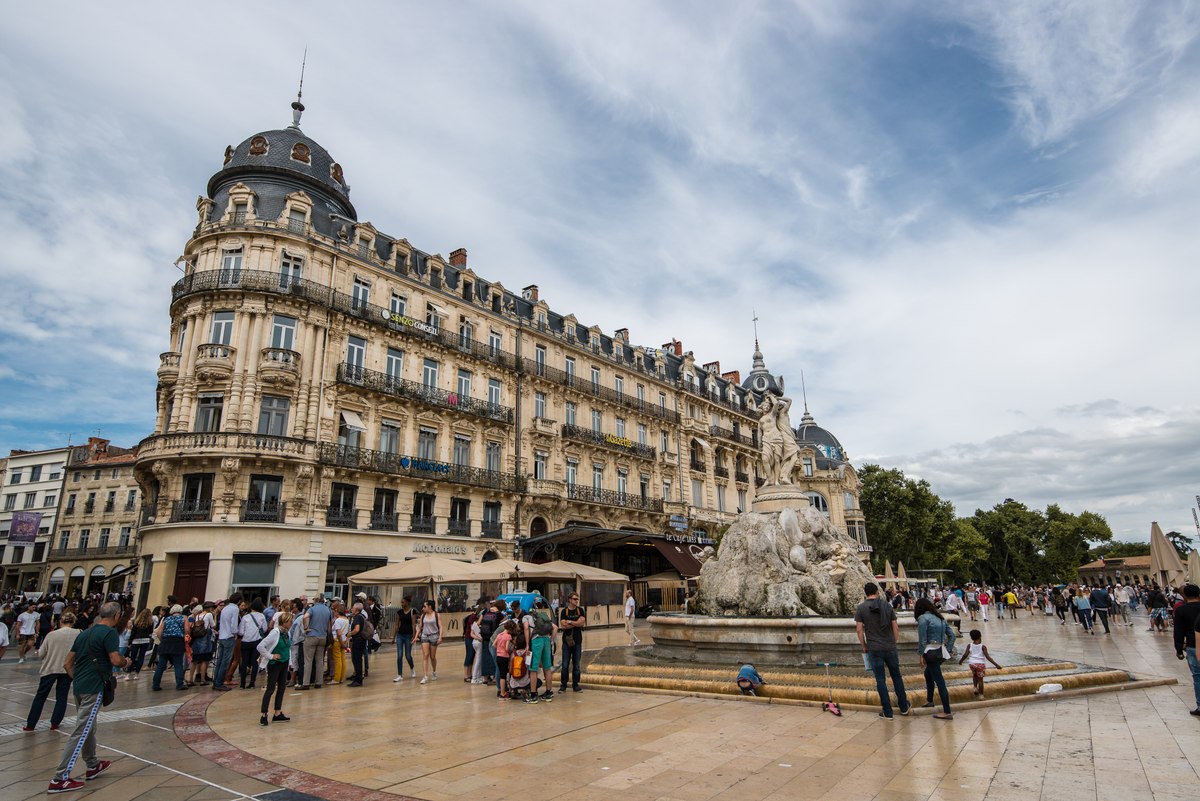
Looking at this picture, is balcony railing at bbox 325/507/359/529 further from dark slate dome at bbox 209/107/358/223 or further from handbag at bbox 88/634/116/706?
handbag at bbox 88/634/116/706

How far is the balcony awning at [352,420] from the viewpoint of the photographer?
25803 millimetres

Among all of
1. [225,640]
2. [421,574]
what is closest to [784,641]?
[421,574]

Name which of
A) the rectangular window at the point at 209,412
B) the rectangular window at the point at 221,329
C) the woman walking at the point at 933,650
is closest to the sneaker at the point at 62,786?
the woman walking at the point at 933,650

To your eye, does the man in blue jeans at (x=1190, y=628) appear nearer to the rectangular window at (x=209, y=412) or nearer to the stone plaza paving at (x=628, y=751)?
the stone plaza paving at (x=628, y=751)

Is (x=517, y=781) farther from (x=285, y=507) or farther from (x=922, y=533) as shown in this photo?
(x=922, y=533)

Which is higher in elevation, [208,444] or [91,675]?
[208,444]

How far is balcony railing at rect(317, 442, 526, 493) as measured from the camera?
25.0 m

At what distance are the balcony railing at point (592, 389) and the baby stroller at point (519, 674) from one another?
2362 centimetres

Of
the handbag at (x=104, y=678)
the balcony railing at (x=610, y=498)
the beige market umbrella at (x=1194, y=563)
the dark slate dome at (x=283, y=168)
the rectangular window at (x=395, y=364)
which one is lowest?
the handbag at (x=104, y=678)

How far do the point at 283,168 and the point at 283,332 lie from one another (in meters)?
7.36

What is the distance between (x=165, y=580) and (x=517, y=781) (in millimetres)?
21789

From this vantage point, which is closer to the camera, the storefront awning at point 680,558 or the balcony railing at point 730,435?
the storefront awning at point 680,558

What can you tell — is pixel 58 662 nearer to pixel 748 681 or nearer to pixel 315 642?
pixel 315 642

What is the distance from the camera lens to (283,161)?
27.8 meters
